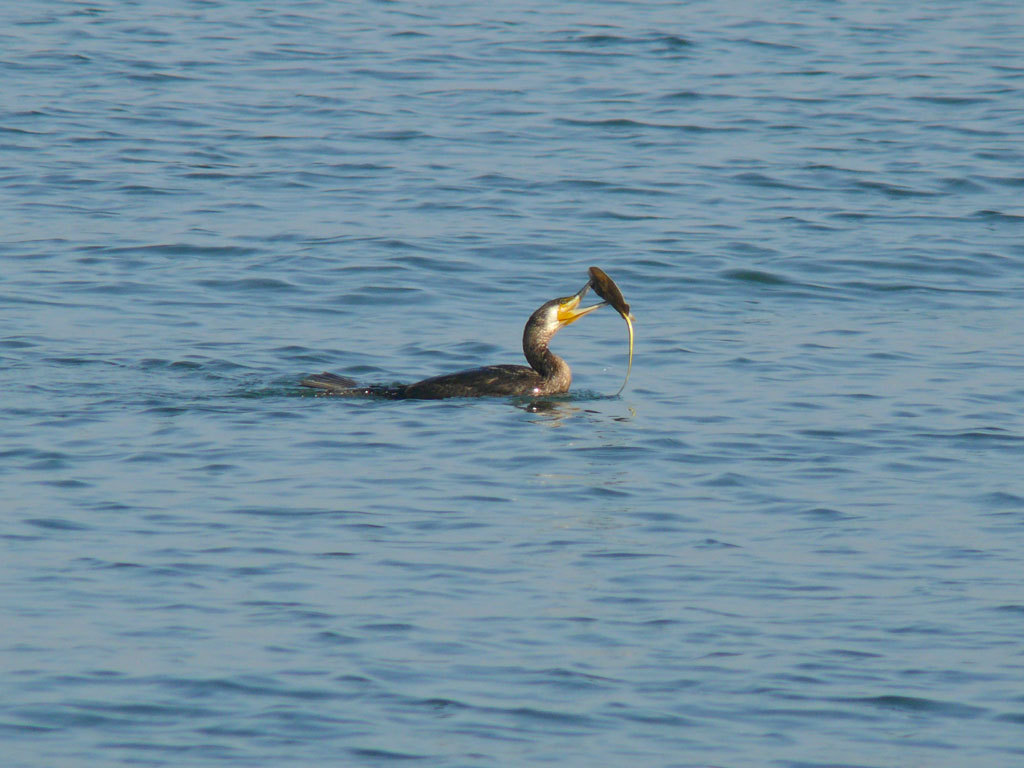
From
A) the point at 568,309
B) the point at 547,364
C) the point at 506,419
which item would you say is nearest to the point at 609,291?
the point at 568,309

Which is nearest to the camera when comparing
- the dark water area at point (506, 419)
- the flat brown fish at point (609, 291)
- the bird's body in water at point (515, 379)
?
the dark water area at point (506, 419)

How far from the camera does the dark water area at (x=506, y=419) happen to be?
7055 millimetres

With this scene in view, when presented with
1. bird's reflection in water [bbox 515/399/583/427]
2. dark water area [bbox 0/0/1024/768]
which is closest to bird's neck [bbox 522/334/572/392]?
bird's reflection in water [bbox 515/399/583/427]

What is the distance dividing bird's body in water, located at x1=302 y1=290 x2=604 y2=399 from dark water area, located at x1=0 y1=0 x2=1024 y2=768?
0.40ft

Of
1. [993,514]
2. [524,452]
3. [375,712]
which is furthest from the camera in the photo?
[524,452]

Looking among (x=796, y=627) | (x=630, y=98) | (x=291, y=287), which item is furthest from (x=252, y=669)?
(x=630, y=98)

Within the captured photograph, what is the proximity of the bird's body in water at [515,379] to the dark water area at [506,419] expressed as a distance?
0.12m

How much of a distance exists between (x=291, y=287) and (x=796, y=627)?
8244mm

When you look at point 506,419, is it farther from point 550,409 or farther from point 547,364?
point 547,364

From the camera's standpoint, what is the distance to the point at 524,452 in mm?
10984

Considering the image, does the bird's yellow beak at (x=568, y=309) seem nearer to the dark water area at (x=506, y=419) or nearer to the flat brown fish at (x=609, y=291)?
the flat brown fish at (x=609, y=291)

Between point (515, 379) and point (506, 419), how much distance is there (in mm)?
434

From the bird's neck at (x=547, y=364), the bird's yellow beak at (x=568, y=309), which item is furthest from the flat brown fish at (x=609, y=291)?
the bird's neck at (x=547, y=364)

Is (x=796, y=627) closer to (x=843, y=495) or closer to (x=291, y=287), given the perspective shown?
(x=843, y=495)
